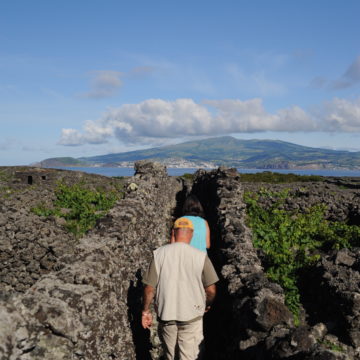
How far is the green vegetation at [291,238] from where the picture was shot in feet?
34.2

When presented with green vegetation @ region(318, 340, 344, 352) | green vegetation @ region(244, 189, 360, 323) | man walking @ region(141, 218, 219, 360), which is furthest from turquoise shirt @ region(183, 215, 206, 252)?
green vegetation @ region(318, 340, 344, 352)

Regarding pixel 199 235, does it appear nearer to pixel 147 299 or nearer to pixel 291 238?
pixel 147 299

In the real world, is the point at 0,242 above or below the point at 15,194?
below

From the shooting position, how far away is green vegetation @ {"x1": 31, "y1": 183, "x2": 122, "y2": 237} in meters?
16.6

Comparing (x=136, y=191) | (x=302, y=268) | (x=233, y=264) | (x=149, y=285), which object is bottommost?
(x=302, y=268)

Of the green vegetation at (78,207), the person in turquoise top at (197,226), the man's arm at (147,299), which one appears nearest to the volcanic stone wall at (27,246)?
the green vegetation at (78,207)

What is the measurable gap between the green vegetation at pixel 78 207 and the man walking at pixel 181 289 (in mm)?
10340

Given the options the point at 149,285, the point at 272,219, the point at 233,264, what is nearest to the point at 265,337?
the point at 149,285

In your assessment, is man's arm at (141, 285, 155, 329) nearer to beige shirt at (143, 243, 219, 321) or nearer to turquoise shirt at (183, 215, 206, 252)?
beige shirt at (143, 243, 219, 321)

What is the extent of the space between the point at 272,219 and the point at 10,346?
14116 millimetres

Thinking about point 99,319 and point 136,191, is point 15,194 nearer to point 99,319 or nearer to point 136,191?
point 136,191

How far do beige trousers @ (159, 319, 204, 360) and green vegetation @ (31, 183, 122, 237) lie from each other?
403 inches

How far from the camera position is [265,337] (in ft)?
18.0

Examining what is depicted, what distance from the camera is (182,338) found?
6.11 m
